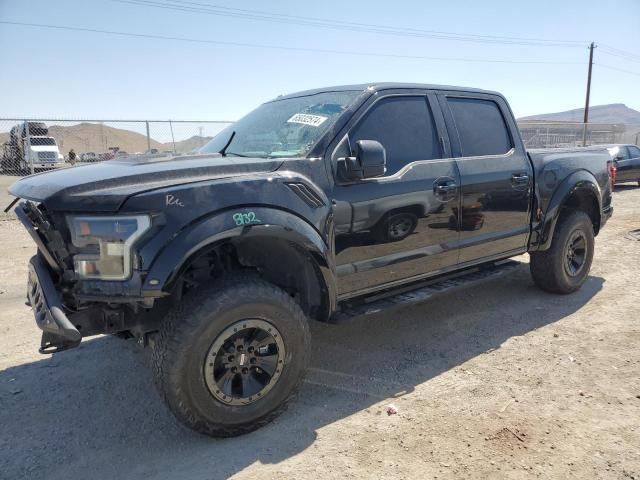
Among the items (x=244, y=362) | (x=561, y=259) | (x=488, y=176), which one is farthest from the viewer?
(x=561, y=259)

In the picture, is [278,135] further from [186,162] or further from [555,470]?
[555,470]

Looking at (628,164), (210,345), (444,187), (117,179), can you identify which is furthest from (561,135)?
(117,179)

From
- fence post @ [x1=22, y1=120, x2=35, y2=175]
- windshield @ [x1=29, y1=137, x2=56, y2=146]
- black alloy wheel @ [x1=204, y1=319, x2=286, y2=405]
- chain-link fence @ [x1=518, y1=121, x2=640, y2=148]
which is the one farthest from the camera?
chain-link fence @ [x1=518, y1=121, x2=640, y2=148]

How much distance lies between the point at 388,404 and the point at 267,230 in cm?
138

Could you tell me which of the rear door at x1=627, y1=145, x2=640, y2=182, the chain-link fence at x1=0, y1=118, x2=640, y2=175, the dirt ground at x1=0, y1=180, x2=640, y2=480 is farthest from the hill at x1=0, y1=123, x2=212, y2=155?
the rear door at x1=627, y1=145, x2=640, y2=182

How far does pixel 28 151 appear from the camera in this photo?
1243 cm

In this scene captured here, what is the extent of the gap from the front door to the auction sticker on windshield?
23 centimetres

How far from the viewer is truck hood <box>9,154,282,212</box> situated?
243 cm

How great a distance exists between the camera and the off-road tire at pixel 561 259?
4.94 metres

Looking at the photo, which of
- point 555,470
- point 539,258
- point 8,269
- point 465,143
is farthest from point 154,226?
point 8,269

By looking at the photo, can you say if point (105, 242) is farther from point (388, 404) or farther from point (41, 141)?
point (41, 141)

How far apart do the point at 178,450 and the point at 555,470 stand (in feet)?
6.52

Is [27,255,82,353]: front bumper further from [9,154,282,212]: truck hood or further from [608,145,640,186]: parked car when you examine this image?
[608,145,640,186]: parked car

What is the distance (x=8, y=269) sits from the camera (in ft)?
→ 20.3
